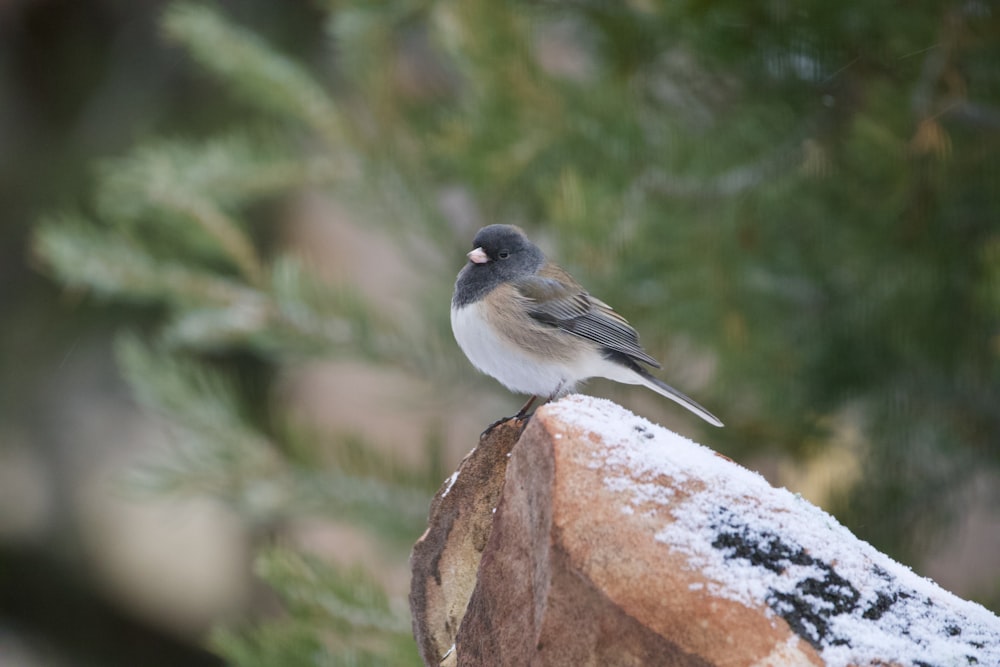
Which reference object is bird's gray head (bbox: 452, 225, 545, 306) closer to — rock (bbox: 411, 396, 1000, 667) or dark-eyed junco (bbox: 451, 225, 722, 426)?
dark-eyed junco (bbox: 451, 225, 722, 426)

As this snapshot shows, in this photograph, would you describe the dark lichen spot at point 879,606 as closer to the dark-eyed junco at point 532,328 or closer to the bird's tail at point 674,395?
the bird's tail at point 674,395

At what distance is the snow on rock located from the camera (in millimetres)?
849

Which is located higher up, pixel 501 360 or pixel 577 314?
pixel 577 314

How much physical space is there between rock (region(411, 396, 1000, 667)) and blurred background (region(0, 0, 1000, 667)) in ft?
1.46

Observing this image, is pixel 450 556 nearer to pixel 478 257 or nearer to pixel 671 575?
pixel 671 575

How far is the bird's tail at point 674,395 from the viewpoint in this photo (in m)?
1.41

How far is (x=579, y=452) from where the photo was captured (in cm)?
93

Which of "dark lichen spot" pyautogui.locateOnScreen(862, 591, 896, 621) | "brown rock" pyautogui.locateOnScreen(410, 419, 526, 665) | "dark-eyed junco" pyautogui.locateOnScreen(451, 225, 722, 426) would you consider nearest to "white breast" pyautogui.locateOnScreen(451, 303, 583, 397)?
"dark-eyed junco" pyautogui.locateOnScreen(451, 225, 722, 426)

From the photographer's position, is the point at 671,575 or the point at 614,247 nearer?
the point at 671,575

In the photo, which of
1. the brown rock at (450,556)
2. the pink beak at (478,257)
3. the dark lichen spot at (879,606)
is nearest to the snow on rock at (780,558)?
the dark lichen spot at (879,606)

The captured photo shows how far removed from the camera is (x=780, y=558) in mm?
893

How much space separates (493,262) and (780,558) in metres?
0.83

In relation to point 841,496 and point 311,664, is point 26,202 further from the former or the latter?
point 841,496

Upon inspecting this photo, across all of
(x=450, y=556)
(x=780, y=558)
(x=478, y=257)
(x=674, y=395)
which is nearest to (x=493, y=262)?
(x=478, y=257)
